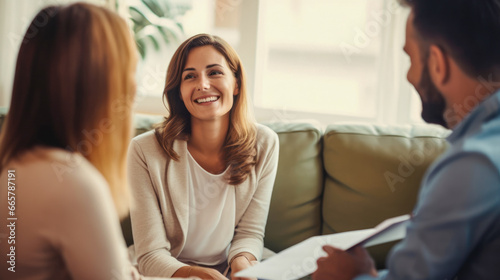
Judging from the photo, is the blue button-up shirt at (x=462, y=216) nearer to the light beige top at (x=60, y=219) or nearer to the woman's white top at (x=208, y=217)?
the light beige top at (x=60, y=219)

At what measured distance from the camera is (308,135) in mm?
1490

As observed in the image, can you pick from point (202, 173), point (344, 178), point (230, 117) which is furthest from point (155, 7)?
point (344, 178)

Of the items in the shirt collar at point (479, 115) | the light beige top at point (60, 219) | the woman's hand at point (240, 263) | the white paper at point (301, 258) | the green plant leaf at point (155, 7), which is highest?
the green plant leaf at point (155, 7)

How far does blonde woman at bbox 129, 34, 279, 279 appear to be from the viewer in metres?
1.19

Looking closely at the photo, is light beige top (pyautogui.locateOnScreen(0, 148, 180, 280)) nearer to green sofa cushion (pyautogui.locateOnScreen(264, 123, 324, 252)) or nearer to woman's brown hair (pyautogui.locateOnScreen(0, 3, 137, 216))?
woman's brown hair (pyautogui.locateOnScreen(0, 3, 137, 216))

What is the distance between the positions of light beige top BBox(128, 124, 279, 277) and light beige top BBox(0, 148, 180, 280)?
23.5 inches

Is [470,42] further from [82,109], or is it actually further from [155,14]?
[155,14]

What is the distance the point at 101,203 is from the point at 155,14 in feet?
5.60

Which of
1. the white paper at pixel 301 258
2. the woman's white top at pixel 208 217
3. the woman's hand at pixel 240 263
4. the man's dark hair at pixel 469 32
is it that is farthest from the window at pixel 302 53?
the man's dark hair at pixel 469 32

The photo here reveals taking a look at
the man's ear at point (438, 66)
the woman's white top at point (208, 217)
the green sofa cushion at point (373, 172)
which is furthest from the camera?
the green sofa cushion at point (373, 172)

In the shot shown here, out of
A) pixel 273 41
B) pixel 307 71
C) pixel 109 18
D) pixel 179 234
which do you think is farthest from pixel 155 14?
pixel 109 18

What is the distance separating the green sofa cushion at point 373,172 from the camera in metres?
1.38

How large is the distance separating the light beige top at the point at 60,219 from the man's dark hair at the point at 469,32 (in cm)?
49

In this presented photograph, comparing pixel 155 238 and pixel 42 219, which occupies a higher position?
pixel 42 219
